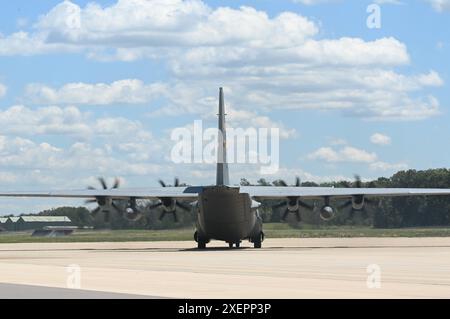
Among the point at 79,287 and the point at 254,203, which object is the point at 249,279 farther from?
the point at 254,203

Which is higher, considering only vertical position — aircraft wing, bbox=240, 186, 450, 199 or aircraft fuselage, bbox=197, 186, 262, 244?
aircraft wing, bbox=240, 186, 450, 199

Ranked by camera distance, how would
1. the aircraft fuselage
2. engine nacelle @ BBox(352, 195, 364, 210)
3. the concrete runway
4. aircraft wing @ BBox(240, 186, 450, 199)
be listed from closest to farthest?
the concrete runway → the aircraft fuselage → aircraft wing @ BBox(240, 186, 450, 199) → engine nacelle @ BBox(352, 195, 364, 210)

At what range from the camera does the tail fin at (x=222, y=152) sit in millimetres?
54031

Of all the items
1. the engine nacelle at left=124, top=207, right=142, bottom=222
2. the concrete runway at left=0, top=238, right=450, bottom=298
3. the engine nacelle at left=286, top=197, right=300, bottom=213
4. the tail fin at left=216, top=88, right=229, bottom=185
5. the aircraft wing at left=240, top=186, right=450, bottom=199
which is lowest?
the concrete runway at left=0, top=238, right=450, bottom=298

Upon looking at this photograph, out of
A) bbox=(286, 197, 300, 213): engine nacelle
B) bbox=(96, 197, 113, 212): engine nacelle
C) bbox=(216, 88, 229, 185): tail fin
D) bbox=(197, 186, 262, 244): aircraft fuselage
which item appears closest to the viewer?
bbox=(197, 186, 262, 244): aircraft fuselage

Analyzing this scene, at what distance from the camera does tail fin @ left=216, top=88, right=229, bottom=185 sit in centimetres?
5403

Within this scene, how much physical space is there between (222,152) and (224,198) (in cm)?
381

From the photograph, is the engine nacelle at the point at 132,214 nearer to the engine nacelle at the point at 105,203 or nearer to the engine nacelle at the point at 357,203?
the engine nacelle at the point at 105,203

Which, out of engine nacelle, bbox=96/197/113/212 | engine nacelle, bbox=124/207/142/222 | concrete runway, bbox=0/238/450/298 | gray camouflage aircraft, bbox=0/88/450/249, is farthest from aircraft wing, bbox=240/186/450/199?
concrete runway, bbox=0/238/450/298

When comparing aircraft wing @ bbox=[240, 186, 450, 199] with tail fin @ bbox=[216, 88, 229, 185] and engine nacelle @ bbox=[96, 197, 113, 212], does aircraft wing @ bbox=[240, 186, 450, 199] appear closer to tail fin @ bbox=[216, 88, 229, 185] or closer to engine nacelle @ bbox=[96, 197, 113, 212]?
tail fin @ bbox=[216, 88, 229, 185]

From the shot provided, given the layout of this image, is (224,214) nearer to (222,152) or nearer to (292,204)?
(222,152)

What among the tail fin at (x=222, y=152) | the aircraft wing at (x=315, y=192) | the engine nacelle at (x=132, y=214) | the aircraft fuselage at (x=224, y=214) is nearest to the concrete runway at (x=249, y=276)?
the aircraft fuselage at (x=224, y=214)

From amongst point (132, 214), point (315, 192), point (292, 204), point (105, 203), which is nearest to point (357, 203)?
point (292, 204)
